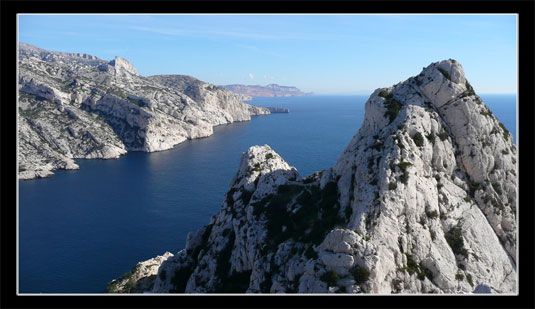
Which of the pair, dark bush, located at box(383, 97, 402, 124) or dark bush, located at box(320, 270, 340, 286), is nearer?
dark bush, located at box(320, 270, 340, 286)

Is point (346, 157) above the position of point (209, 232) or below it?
above

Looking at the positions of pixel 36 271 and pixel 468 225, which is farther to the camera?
pixel 36 271

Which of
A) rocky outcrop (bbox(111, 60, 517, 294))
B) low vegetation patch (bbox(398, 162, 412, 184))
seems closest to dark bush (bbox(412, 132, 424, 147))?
rocky outcrop (bbox(111, 60, 517, 294))

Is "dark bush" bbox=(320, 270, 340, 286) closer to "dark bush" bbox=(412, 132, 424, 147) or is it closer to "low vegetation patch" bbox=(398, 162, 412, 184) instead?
"low vegetation patch" bbox=(398, 162, 412, 184)

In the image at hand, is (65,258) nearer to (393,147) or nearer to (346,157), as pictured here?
(346,157)

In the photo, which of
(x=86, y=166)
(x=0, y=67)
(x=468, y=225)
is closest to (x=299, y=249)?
(x=468, y=225)

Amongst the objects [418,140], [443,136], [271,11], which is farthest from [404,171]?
[271,11]

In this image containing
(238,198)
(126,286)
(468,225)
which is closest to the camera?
(468,225)
